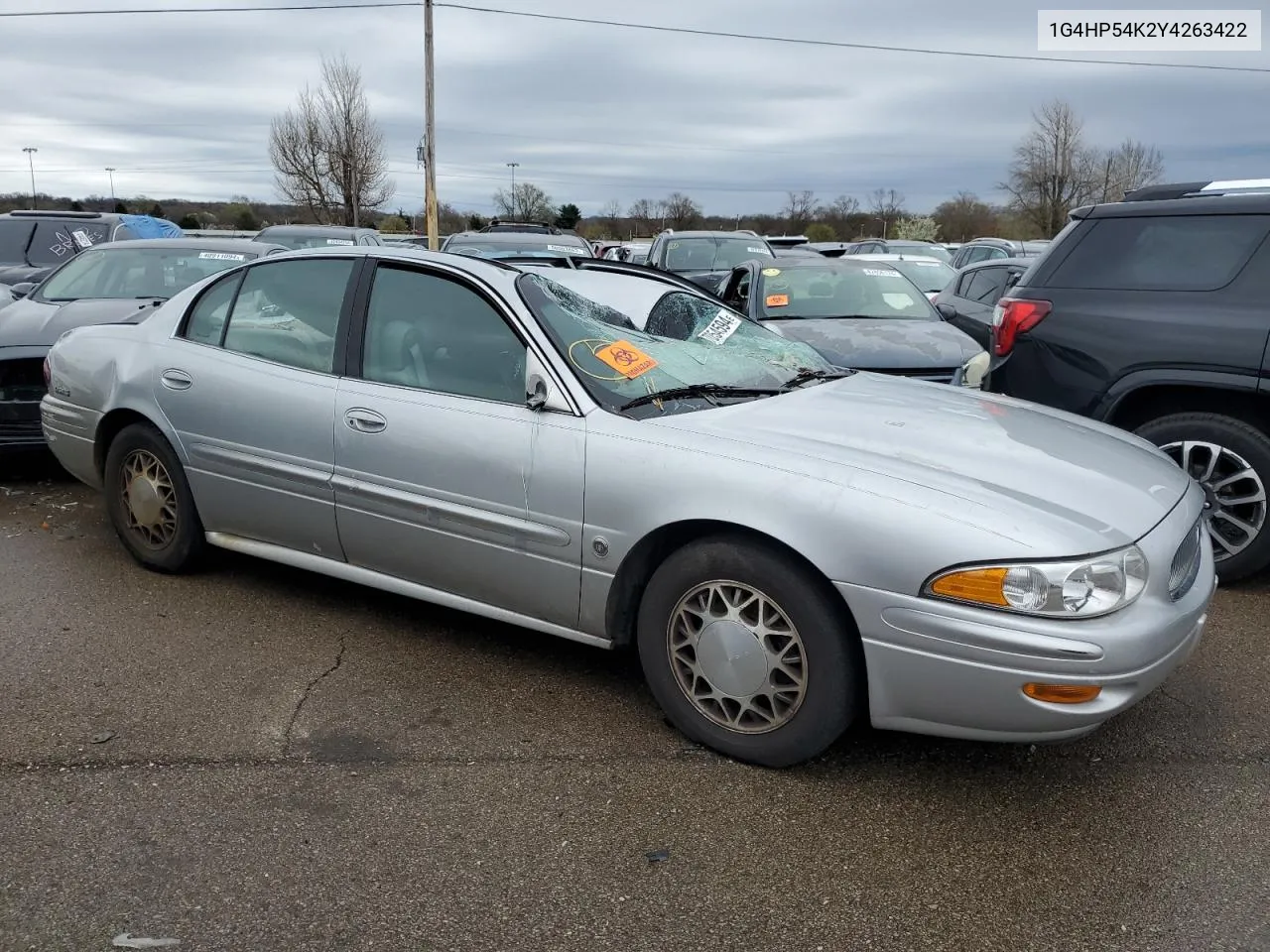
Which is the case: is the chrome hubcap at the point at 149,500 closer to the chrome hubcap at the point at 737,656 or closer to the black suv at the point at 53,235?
the chrome hubcap at the point at 737,656

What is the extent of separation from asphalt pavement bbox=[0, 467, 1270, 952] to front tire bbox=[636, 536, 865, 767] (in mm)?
133

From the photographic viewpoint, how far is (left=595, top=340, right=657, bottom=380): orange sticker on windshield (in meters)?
3.48

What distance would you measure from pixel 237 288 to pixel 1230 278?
4.46 m

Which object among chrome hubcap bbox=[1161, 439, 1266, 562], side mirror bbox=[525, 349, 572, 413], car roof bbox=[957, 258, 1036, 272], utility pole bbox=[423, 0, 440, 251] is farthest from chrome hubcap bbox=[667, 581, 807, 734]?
utility pole bbox=[423, 0, 440, 251]

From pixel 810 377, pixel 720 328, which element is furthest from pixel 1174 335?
pixel 720 328

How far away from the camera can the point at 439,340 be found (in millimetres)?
3721

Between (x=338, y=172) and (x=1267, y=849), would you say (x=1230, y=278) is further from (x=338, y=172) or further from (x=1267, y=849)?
(x=338, y=172)

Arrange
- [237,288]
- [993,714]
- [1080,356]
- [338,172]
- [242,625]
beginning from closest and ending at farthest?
[993,714], [242,625], [237,288], [1080,356], [338,172]

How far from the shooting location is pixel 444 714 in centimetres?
340

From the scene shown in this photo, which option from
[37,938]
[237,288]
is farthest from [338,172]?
[37,938]

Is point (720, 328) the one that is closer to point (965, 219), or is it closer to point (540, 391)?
point (540, 391)

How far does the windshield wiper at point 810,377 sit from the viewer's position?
3860mm

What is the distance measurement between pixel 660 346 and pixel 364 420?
3.66 feet

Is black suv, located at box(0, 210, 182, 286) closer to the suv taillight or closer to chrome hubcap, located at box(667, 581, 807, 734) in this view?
the suv taillight
